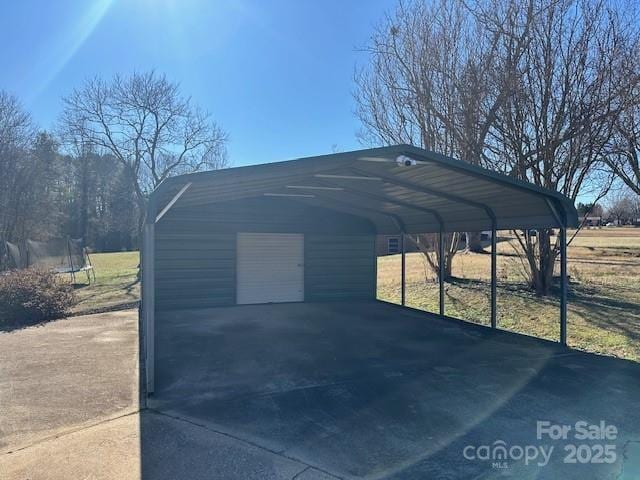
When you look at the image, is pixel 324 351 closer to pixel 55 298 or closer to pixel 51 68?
pixel 55 298

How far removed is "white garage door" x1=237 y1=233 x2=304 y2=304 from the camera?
10242 millimetres

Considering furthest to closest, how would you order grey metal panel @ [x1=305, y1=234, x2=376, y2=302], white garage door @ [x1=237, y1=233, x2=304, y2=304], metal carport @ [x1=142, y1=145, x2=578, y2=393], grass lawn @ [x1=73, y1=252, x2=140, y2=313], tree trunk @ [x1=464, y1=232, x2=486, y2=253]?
1. tree trunk @ [x1=464, y1=232, x2=486, y2=253]
2. grey metal panel @ [x1=305, y1=234, x2=376, y2=302]
3. grass lawn @ [x1=73, y1=252, x2=140, y2=313]
4. white garage door @ [x1=237, y1=233, x2=304, y2=304]
5. metal carport @ [x1=142, y1=145, x2=578, y2=393]

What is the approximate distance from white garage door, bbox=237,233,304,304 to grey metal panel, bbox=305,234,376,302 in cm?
25

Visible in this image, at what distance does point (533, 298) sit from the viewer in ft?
32.7

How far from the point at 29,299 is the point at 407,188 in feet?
24.1

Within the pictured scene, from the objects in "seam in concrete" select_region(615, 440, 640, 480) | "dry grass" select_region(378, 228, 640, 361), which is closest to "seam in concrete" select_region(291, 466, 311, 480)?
"seam in concrete" select_region(615, 440, 640, 480)

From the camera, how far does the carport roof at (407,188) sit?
4543mm

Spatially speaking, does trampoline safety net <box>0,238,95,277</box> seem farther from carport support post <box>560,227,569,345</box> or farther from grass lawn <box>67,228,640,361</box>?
carport support post <box>560,227,569,345</box>

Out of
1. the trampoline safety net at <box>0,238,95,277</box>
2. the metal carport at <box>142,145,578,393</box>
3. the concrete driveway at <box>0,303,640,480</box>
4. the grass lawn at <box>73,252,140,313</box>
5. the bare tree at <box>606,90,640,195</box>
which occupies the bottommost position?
the concrete driveway at <box>0,303,640,480</box>

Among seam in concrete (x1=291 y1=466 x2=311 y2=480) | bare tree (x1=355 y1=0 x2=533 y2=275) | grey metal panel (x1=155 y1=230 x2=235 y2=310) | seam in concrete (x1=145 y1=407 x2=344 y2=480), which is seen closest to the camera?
seam in concrete (x1=291 y1=466 x2=311 y2=480)

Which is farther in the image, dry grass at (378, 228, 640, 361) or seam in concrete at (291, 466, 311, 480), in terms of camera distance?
dry grass at (378, 228, 640, 361)

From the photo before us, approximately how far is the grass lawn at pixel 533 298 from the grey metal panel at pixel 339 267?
105cm

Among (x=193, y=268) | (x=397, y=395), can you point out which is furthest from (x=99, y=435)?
(x=193, y=268)

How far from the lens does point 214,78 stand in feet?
34.7
